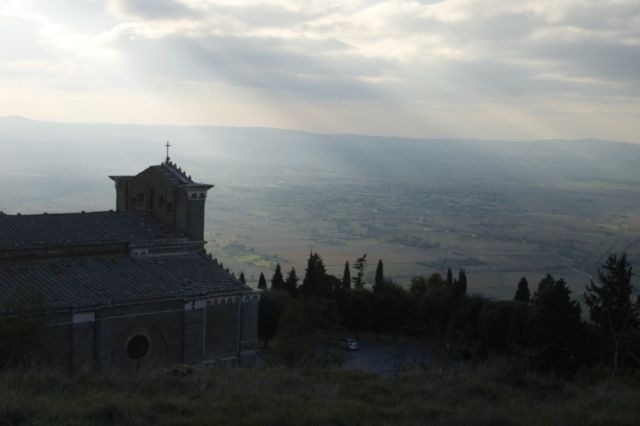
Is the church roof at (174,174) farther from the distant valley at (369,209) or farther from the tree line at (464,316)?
the distant valley at (369,209)

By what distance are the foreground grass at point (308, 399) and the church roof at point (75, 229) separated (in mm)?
10829

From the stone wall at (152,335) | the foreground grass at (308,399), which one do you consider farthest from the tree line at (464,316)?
the foreground grass at (308,399)

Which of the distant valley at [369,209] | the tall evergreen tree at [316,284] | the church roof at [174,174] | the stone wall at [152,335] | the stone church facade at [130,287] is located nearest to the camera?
the stone wall at [152,335]

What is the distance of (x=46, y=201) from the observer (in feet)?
269

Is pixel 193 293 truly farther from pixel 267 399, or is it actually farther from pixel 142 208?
pixel 267 399

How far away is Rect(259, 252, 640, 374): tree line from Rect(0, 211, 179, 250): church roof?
6.68m

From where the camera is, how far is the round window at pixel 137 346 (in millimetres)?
21422

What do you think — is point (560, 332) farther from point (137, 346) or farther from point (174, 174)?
point (137, 346)

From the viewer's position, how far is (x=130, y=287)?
21766 mm

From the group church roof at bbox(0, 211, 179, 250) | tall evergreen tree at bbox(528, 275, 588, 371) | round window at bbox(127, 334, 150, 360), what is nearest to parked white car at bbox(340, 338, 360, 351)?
tall evergreen tree at bbox(528, 275, 588, 371)

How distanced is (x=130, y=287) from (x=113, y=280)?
0.64 metres

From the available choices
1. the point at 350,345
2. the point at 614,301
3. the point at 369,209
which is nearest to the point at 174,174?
the point at 350,345

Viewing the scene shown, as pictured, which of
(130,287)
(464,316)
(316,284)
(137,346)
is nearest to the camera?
(137,346)

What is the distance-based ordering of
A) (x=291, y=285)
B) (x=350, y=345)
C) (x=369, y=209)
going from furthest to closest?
(x=369, y=209) → (x=291, y=285) → (x=350, y=345)
